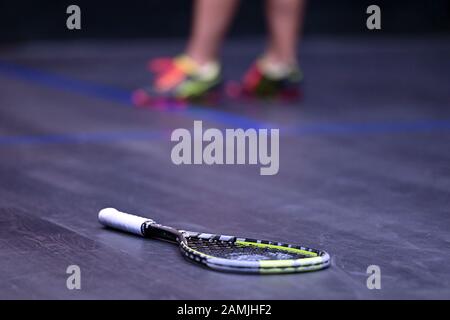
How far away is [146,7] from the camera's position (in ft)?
20.8

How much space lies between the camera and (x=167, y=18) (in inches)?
253

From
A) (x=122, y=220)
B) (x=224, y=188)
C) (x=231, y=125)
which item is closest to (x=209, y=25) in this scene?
(x=231, y=125)

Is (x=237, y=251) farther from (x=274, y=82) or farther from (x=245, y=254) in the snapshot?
(x=274, y=82)

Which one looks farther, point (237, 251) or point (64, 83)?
point (64, 83)

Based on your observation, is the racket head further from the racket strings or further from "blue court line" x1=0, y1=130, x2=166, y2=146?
"blue court line" x1=0, y1=130, x2=166, y2=146

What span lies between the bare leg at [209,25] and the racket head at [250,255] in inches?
84.3

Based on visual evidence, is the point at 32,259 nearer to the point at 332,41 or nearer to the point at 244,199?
the point at 244,199

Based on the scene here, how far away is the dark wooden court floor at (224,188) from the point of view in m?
1.79

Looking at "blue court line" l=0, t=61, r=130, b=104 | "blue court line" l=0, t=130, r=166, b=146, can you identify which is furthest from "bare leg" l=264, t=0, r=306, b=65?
"blue court line" l=0, t=130, r=166, b=146

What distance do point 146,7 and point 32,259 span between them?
456cm

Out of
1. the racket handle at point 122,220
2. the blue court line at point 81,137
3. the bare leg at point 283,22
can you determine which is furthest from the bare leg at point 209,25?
the racket handle at point 122,220

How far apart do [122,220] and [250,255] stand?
386mm

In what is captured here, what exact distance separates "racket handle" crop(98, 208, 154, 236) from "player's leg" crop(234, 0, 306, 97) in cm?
211

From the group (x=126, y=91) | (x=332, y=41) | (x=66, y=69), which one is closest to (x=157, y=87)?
(x=126, y=91)
